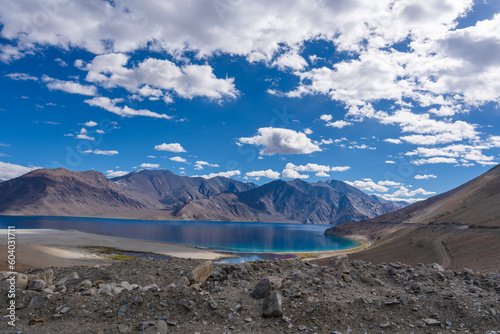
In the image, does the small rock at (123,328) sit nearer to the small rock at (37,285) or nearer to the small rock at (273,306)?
the small rock at (273,306)

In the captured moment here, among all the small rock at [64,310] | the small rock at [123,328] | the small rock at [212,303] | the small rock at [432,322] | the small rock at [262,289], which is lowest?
the small rock at [123,328]

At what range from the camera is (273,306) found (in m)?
11.5

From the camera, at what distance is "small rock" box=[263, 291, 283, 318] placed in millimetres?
11374

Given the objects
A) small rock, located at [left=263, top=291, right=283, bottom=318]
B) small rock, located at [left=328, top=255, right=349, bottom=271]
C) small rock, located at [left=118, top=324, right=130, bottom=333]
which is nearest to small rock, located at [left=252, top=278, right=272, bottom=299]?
small rock, located at [left=263, top=291, right=283, bottom=318]

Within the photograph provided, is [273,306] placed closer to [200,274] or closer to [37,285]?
[200,274]

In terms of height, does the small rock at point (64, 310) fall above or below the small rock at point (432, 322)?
below

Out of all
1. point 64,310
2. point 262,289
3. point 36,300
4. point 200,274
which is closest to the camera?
point 64,310

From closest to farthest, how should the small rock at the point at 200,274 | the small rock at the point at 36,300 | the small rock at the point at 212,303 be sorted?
the small rock at the point at 212,303 < the small rock at the point at 36,300 < the small rock at the point at 200,274

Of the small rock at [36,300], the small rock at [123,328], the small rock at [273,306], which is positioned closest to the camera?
the small rock at [123,328]

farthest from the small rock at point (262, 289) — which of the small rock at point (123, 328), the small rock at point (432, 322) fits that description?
the small rock at point (432, 322)

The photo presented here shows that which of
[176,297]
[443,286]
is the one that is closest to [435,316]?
[443,286]

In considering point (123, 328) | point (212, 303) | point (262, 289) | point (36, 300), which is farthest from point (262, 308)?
point (36, 300)

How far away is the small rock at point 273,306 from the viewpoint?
11374 mm

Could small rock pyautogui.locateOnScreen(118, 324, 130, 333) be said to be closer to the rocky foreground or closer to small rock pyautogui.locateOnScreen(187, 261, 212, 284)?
the rocky foreground
